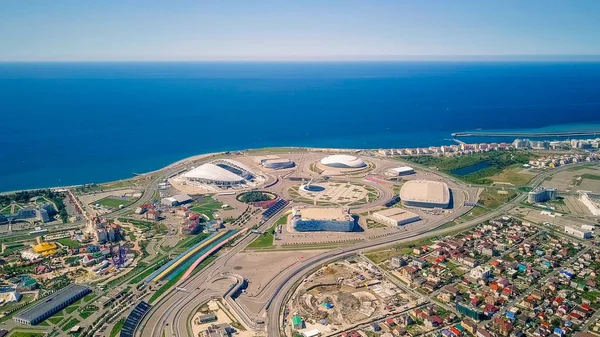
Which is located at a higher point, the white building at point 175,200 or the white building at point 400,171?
the white building at point 175,200

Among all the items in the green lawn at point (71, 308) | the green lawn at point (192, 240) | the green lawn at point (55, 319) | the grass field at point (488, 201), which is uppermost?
the green lawn at point (192, 240)

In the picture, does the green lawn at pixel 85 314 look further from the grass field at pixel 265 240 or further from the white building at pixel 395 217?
the white building at pixel 395 217

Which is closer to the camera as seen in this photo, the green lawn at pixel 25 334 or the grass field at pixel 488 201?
the green lawn at pixel 25 334

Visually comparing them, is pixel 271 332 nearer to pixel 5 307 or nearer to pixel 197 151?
pixel 5 307

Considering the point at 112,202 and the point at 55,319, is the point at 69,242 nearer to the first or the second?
the point at 112,202

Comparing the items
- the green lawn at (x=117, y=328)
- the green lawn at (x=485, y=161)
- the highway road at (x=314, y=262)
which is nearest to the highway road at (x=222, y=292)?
the highway road at (x=314, y=262)

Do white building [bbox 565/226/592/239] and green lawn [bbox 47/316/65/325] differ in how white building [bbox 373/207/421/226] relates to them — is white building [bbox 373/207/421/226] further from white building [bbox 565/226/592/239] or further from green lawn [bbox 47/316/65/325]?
green lawn [bbox 47/316/65/325]
